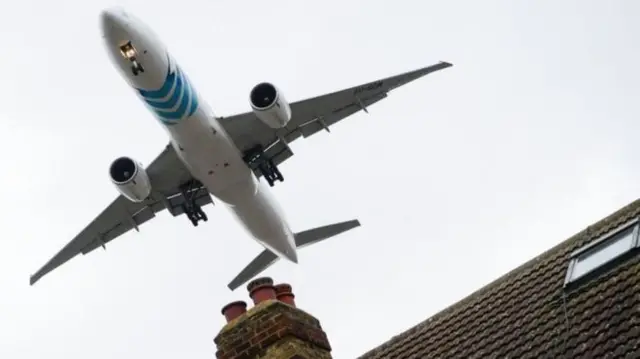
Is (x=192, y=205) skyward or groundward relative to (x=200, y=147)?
skyward

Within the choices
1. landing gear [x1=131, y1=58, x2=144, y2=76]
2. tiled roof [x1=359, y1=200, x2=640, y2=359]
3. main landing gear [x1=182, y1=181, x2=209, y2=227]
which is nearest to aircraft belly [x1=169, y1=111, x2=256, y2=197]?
main landing gear [x1=182, y1=181, x2=209, y2=227]

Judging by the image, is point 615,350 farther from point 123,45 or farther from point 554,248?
point 123,45

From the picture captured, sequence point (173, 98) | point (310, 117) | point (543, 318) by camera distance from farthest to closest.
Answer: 1. point (310, 117)
2. point (173, 98)
3. point (543, 318)

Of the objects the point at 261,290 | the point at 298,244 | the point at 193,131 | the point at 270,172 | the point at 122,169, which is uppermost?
the point at 122,169

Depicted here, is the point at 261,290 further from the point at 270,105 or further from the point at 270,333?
the point at 270,105

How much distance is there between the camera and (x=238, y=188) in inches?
950

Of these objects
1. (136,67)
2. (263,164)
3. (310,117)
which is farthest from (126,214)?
(136,67)

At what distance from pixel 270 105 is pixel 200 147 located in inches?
76.9

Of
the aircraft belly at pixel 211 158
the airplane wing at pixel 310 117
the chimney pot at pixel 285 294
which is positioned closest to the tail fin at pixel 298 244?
the airplane wing at pixel 310 117

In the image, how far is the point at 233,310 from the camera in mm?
9820

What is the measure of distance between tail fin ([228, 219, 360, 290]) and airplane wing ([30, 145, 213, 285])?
9.11 ft

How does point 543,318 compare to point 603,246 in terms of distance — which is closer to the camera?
point 543,318

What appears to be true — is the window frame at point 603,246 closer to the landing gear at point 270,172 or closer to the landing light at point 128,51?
the landing light at point 128,51

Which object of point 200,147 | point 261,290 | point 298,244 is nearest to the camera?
point 261,290
